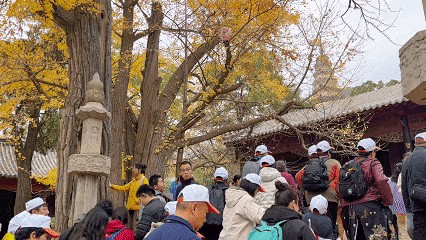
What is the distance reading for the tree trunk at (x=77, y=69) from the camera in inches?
298

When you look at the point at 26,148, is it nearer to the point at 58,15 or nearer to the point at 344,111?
the point at 58,15

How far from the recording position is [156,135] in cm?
1146

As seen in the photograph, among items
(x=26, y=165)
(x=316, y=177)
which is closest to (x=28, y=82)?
(x=26, y=165)

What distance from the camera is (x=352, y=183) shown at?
5430mm

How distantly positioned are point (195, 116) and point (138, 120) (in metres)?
1.59

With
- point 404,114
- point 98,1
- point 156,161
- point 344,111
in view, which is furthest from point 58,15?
point 404,114

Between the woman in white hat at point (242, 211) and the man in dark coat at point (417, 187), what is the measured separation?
149 cm

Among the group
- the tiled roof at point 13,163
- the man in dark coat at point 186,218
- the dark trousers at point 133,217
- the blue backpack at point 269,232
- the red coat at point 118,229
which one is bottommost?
the dark trousers at point 133,217

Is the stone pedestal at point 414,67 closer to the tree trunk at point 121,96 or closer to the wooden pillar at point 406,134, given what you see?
the tree trunk at point 121,96

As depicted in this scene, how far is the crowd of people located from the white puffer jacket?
13 mm

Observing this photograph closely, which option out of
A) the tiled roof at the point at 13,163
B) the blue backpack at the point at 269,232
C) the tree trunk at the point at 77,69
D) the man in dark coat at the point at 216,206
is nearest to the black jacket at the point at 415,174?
the blue backpack at the point at 269,232

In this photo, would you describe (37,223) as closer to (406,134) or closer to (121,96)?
(121,96)

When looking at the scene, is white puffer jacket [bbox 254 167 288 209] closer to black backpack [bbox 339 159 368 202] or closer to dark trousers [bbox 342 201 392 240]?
black backpack [bbox 339 159 368 202]

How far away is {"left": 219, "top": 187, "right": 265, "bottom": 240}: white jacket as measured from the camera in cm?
465
